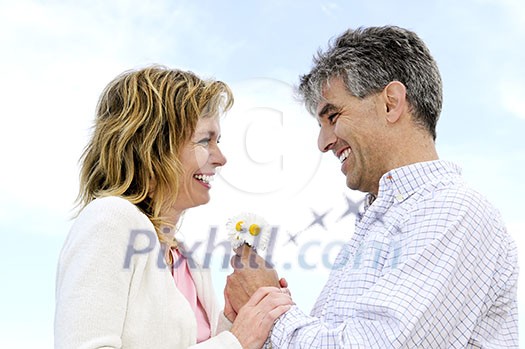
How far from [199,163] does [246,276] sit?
51cm

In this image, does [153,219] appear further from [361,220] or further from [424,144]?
[424,144]

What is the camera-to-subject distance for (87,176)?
9.29ft

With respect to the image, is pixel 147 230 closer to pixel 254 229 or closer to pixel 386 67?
pixel 254 229

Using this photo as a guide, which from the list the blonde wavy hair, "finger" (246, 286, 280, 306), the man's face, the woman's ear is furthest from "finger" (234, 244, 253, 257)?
the man's face

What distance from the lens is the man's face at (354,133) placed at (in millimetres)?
3086

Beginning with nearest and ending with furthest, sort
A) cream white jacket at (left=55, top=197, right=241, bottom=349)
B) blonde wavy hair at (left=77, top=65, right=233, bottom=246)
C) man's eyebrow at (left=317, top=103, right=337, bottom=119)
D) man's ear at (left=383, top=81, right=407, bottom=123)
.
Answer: cream white jacket at (left=55, top=197, right=241, bottom=349) → blonde wavy hair at (left=77, top=65, right=233, bottom=246) → man's ear at (left=383, top=81, right=407, bottom=123) → man's eyebrow at (left=317, top=103, right=337, bottom=119)

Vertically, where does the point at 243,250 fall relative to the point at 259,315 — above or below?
above

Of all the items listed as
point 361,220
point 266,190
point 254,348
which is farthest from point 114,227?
point 361,220

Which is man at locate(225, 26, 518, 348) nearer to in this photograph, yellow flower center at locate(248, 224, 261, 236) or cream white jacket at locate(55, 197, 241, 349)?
yellow flower center at locate(248, 224, 261, 236)

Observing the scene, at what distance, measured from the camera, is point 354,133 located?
123 inches

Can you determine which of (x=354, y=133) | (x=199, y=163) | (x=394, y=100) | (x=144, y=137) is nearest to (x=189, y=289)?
(x=199, y=163)

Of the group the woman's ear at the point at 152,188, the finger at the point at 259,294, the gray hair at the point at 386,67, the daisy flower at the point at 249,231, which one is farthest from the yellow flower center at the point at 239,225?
the gray hair at the point at 386,67

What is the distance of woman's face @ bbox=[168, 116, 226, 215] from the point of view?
288 cm

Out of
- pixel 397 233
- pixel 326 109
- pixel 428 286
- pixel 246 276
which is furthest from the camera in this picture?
pixel 326 109
